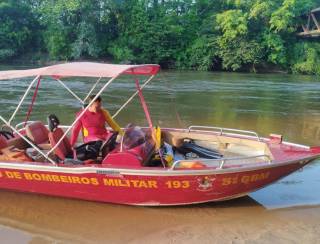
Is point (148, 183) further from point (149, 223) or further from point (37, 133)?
point (37, 133)

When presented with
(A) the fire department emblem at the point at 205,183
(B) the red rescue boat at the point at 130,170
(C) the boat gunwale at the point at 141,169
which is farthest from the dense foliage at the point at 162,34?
(A) the fire department emblem at the point at 205,183

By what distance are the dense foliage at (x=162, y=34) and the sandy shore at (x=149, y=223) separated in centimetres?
2936

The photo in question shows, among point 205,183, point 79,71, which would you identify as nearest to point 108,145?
point 79,71

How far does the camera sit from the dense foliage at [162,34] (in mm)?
34469

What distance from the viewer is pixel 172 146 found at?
278 inches

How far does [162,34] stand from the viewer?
119 feet

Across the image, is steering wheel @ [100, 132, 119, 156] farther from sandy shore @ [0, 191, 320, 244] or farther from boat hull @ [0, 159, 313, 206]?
sandy shore @ [0, 191, 320, 244]

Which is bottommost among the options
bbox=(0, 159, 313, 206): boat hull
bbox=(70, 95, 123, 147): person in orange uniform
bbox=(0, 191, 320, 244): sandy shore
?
bbox=(0, 191, 320, 244): sandy shore

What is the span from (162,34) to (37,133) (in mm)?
30658

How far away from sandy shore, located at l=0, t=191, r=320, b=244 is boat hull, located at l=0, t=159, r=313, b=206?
0.61 feet

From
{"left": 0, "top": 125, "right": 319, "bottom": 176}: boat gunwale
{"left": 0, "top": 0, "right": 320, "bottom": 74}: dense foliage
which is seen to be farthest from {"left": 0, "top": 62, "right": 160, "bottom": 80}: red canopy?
{"left": 0, "top": 0, "right": 320, "bottom": 74}: dense foliage

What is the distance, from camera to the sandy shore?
5.08 m

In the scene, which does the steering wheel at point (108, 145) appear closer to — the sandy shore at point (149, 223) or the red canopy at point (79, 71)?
the sandy shore at point (149, 223)

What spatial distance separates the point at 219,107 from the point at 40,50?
26789mm
